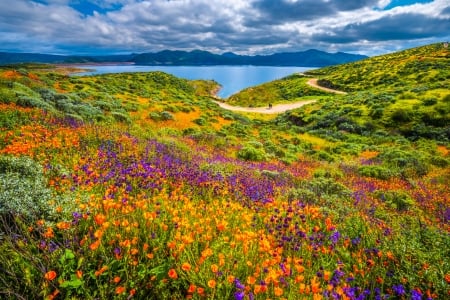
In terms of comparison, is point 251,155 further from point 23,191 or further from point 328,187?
point 23,191

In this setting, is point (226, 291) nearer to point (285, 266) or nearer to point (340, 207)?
point (285, 266)

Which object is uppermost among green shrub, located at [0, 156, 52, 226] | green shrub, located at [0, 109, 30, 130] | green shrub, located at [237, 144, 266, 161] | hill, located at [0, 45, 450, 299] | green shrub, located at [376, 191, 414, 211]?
green shrub, located at [0, 109, 30, 130]

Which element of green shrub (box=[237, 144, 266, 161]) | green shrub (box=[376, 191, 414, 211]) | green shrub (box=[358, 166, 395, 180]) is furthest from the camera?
green shrub (box=[237, 144, 266, 161])

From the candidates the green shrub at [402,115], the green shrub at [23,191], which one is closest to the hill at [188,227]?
the green shrub at [23,191]

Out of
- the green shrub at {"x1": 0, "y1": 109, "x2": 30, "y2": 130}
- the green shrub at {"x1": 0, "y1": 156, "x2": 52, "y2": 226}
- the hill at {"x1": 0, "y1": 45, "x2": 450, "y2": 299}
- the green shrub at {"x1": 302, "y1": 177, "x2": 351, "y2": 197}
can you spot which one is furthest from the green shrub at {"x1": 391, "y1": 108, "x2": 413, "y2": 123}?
the green shrub at {"x1": 0, "y1": 156, "x2": 52, "y2": 226}

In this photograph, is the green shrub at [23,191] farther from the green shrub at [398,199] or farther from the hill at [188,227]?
the green shrub at [398,199]

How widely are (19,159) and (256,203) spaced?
450cm

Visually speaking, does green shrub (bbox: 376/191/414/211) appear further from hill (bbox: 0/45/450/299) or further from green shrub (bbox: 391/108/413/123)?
green shrub (bbox: 391/108/413/123)

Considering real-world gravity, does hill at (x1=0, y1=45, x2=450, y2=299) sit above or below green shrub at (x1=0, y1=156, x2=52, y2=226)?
below

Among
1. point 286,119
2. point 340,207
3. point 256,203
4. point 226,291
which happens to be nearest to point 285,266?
point 226,291

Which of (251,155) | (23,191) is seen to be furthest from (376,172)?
(23,191)

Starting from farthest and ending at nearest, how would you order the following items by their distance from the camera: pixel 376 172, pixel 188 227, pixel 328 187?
pixel 376 172 → pixel 328 187 → pixel 188 227

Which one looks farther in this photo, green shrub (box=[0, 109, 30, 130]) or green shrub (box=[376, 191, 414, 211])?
green shrub (box=[376, 191, 414, 211])

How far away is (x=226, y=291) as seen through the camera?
265 cm
